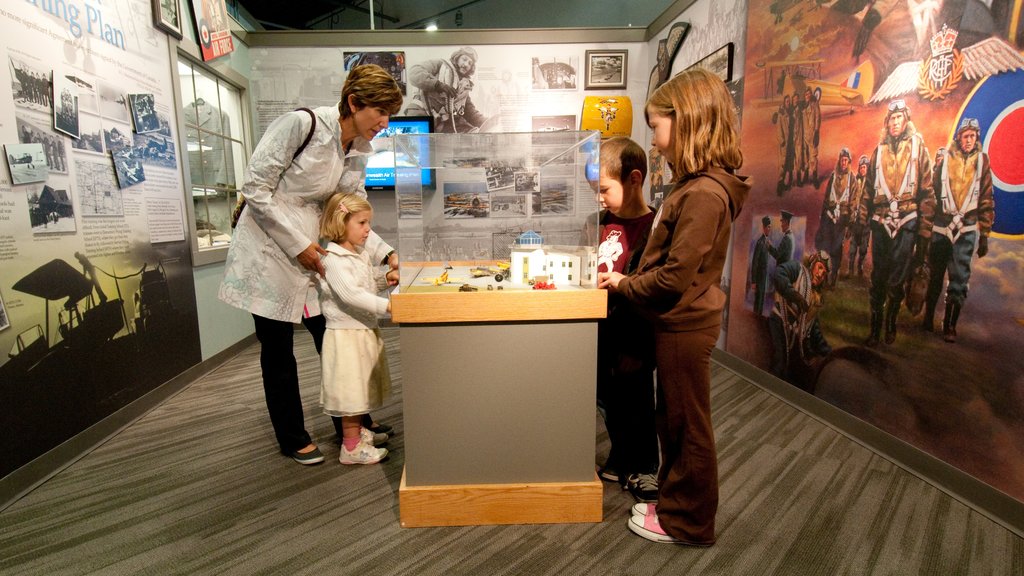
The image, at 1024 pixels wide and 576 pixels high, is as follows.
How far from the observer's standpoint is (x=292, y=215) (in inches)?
75.0

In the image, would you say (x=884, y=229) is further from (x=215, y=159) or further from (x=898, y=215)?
(x=215, y=159)

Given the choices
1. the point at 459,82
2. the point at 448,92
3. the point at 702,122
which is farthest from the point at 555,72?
the point at 702,122

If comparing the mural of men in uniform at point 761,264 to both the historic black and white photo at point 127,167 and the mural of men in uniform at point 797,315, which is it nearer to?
the mural of men in uniform at point 797,315

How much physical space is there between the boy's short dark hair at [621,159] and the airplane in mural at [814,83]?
1.27 metres

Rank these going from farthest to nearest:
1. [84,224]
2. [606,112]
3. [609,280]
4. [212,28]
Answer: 1. [606,112]
2. [212,28]
3. [84,224]
4. [609,280]

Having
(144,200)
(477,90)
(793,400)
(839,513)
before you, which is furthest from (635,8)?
(839,513)

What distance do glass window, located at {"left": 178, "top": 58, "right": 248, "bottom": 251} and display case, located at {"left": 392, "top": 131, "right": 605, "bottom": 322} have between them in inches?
88.9

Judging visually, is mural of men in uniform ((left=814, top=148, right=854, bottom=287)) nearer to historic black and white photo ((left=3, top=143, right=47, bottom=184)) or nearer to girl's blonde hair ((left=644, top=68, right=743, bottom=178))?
girl's blonde hair ((left=644, top=68, right=743, bottom=178))

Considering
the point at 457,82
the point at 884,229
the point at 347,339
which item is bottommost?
the point at 347,339

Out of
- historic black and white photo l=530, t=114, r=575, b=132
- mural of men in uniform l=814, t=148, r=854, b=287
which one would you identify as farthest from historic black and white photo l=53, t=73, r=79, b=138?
mural of men in uniform l=814, t=148, r=854, b=287

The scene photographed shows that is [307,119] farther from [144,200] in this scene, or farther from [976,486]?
[976,486]

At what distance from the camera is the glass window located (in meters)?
3.30

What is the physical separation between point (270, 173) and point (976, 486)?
264 cm

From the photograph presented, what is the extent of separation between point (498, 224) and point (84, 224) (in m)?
1.90
